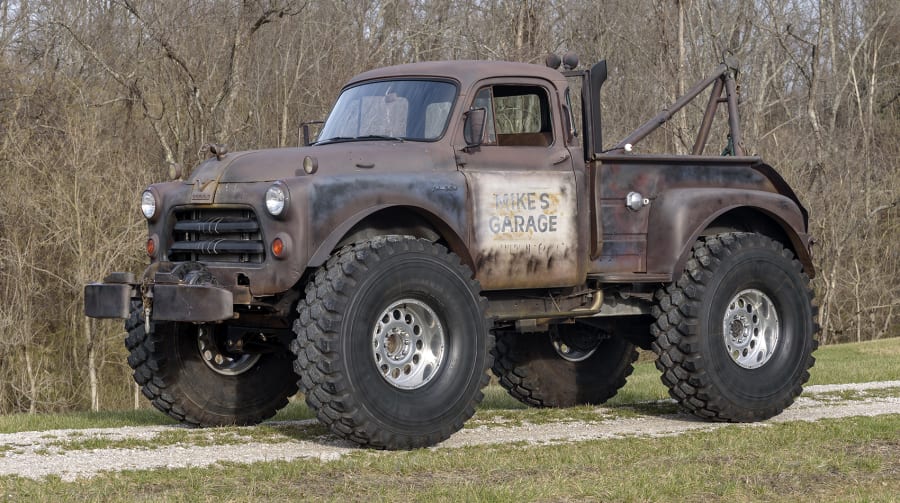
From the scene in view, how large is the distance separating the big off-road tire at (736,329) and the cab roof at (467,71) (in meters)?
1.90

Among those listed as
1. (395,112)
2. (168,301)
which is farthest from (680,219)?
(168,301)

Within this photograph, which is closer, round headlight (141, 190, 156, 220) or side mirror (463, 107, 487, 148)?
side mirror (463, 107, 487, 148)

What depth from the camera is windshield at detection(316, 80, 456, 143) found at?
9586 mm

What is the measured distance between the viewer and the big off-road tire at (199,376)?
32.3ft

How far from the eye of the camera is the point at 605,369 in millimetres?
12031

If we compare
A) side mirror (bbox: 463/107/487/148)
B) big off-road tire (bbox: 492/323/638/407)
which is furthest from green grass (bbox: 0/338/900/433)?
side mirror (bbox: 463/107/487/148)

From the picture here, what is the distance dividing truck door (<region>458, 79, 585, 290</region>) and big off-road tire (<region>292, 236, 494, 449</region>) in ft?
1.62

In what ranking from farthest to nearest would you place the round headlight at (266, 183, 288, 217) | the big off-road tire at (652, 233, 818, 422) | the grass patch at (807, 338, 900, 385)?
the grass patch at (807, 338, 900, 385), the big off-road tire at (652, 233, 818, 422), the round headlight at (266, 183, 288, 217)

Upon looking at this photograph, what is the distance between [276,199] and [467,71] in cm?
203

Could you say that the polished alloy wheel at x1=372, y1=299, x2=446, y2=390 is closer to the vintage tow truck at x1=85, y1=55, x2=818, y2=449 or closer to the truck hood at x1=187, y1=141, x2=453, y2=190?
the vintage tow truck at x1=85, y1=55, x2=818, y2=449

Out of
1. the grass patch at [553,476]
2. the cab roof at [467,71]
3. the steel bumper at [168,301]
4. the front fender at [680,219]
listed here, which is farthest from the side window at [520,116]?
the steel bumper at [168,301]

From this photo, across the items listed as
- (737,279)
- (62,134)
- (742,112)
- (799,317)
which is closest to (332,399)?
(737,279)

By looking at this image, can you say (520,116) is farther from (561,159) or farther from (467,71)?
(467,71)

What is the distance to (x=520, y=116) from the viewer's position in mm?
10359
